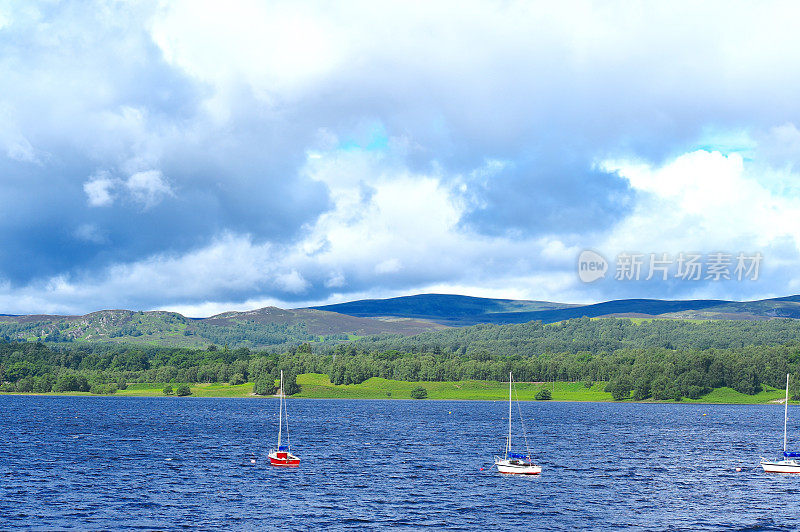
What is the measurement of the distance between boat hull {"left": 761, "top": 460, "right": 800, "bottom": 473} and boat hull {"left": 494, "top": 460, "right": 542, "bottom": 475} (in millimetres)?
40696

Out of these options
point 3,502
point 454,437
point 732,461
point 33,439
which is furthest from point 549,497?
point 33,439

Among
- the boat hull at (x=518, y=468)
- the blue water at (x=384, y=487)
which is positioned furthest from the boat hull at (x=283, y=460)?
the boat hull at (x=518, y=468)

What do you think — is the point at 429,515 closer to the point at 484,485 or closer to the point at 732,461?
the point at 484,485

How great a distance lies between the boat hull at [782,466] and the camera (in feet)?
436

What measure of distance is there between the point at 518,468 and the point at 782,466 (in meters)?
46.3


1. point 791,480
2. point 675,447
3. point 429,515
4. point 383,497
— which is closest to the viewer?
point 429,515

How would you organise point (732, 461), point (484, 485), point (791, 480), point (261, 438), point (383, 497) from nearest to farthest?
point (383, 497) < point (484, 485) < point (791, 480) < point (732, 461) < point (261, 438)

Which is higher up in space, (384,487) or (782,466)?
(782,466)

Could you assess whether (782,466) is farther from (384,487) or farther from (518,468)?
(384,487)

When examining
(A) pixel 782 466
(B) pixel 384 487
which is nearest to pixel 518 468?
(B) pixel 384 487

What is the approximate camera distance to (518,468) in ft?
413

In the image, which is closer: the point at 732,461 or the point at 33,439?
the point at 732,461

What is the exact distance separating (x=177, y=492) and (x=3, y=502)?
2136 centimetres

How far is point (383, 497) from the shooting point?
351 ft
